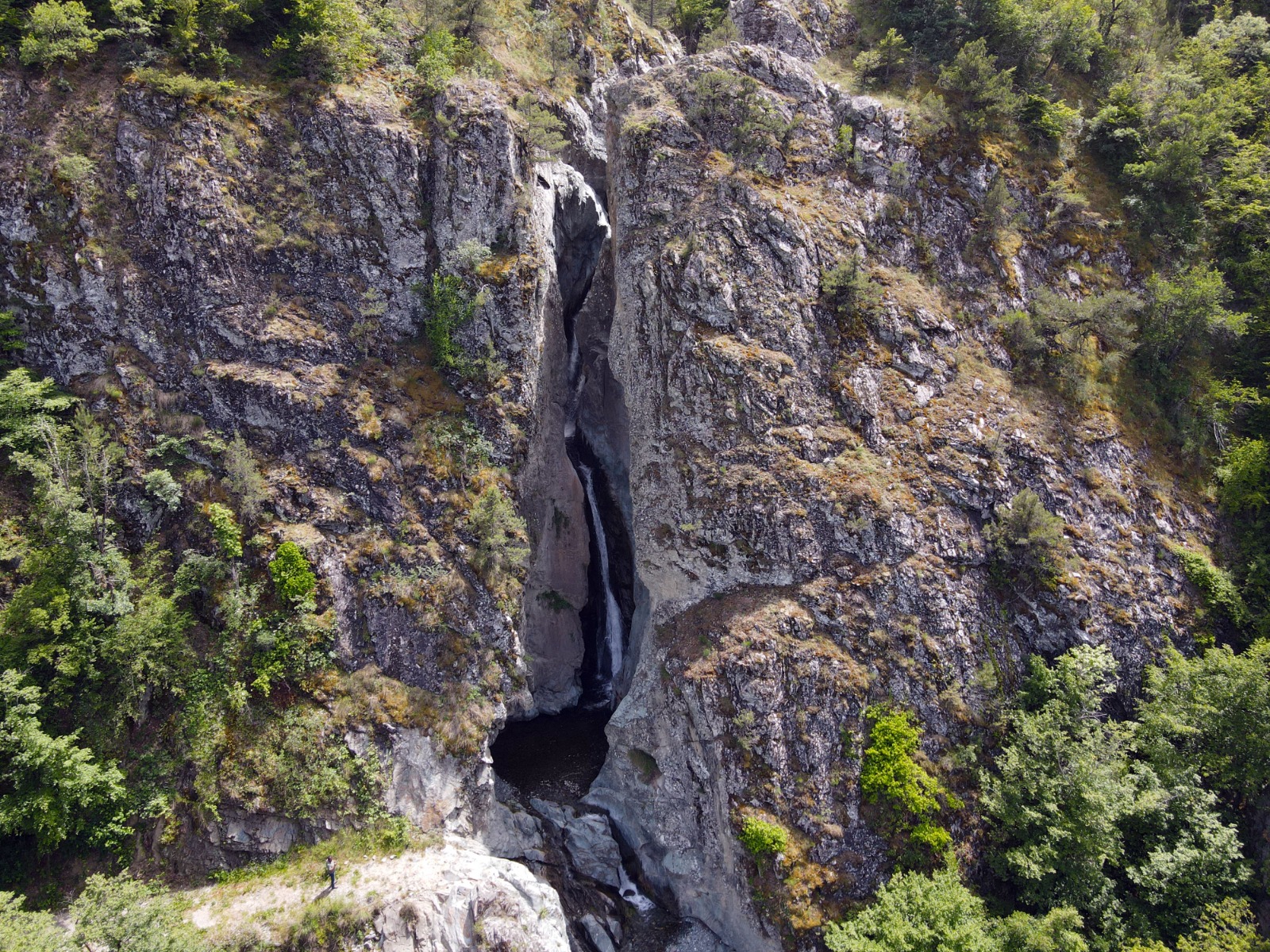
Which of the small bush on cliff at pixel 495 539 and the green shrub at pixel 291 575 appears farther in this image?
the small bush on cliff at pixel 495 539

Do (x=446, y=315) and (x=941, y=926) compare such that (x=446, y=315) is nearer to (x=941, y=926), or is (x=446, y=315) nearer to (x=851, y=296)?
(x=851, y=296)

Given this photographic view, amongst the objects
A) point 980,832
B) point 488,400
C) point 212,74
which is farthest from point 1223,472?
point 212,74

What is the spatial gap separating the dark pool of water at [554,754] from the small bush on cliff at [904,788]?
12.2 m

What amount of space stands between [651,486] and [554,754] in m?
13.5

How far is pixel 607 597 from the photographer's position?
3180 cm

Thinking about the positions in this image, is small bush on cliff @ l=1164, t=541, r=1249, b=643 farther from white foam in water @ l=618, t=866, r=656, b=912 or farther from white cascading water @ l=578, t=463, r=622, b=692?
white cascading water @ l=578, t=463, r=622, b=692

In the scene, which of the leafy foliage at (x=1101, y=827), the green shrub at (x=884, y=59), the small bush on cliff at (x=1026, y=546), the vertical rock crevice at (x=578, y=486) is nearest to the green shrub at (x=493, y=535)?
the vertical rock crevice at (x=578, y=486)

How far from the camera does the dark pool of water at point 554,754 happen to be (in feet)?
83.9

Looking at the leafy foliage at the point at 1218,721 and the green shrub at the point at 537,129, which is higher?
the green shrub at the point at 537,129

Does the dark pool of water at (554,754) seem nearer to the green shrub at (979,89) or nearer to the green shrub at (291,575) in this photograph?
the green shrub at (291,575)

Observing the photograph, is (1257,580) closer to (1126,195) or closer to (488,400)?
(1126,195)

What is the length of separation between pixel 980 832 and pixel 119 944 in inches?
972

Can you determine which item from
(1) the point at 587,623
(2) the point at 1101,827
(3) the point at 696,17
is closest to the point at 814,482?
(2) the point at 1101,827

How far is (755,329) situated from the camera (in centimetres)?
2466
